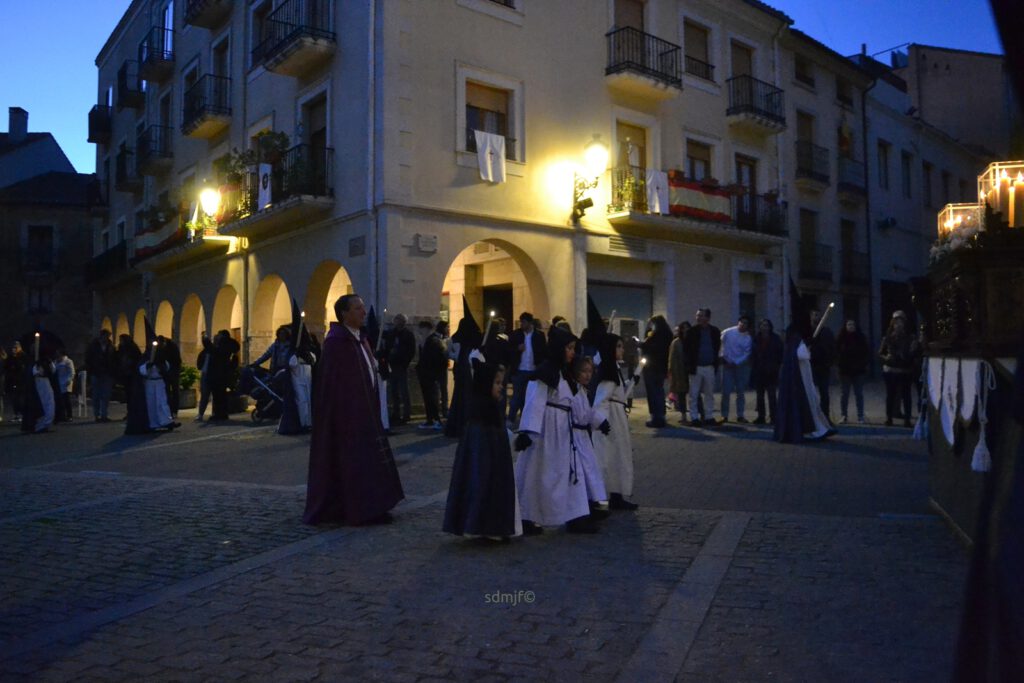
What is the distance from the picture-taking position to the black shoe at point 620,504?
6.80 m

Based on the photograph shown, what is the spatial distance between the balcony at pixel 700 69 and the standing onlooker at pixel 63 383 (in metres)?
16.3

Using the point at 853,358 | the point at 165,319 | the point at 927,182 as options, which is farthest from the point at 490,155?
the point at 927,182

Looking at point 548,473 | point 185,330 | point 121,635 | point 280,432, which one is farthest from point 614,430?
point 185,330

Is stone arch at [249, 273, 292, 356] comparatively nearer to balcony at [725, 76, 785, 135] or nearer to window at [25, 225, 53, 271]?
balcony at [725, 76, 785, 135]

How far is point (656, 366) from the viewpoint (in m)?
13.6

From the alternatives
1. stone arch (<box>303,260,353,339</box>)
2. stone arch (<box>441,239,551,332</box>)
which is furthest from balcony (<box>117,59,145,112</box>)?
stone arch (<box>441,239,551,332</box>)

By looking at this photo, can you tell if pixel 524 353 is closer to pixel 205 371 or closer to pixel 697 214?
pixel 205 371

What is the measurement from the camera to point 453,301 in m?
20.7

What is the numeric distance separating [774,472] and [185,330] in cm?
2096

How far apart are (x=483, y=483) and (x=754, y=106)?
20.0 metres

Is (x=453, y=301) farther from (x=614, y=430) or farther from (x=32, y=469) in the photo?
(x=614, y=430)

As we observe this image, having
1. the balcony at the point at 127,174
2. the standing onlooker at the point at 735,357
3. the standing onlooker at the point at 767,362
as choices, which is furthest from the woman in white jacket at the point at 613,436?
the balcony at the point at 127,174

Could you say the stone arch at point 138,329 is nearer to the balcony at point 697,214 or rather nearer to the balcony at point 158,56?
the balcony at point 158,56

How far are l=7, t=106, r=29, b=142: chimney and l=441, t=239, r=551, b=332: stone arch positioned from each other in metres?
34.8
